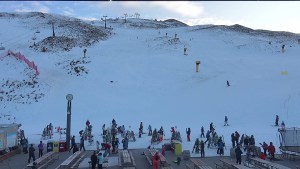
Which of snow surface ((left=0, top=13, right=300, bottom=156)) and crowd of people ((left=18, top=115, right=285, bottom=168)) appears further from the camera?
snow surface ((left=0, top=13, right=300, bottom=156))

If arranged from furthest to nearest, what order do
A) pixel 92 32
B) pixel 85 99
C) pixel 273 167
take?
pixel 92 32 < pixel 85 99 < pixel 273 167

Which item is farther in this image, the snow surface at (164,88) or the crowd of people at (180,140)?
the snow surface at (164,88)

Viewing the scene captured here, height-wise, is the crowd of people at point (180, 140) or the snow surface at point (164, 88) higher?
the snow surface at point (164, 88)

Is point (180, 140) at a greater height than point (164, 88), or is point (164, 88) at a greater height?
point (164, 88)

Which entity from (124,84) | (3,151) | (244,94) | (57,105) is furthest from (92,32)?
(3,151)

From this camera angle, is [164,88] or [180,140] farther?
[164,88]

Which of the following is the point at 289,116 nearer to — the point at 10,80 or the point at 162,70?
→ the point at 162,70

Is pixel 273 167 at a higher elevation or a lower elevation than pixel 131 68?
lower

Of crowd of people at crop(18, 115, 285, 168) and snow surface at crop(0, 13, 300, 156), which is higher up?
snow surface at crop(0, 13, 300, 156)
